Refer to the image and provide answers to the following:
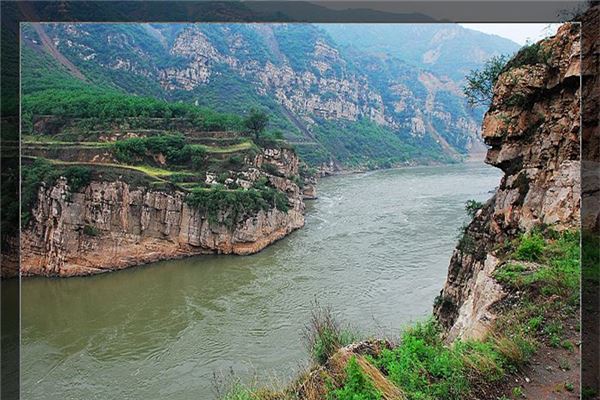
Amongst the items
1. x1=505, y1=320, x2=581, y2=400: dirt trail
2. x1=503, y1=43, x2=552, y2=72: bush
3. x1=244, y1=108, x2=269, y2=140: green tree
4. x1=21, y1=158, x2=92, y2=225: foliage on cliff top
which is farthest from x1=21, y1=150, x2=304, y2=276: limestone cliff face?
x1=505, y1=320, x2=581, y2=400: dirt trail

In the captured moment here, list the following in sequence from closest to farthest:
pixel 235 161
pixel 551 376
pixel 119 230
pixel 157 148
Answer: pixel 551 376 → pixel 119 230 → pixel 157 148 → pixel 235 161

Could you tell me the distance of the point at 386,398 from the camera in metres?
1.19

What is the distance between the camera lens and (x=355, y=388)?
1.27m

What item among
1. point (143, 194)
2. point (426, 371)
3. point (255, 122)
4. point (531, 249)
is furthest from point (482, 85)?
point (255, 122)

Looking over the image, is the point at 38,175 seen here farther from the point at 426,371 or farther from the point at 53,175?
the point at 426,371

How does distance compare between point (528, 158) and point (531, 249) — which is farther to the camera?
point (528, 158)

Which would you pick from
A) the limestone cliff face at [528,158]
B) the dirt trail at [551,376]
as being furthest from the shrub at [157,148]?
the dirt trail at [551,376]

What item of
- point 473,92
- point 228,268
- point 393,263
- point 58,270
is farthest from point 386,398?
point 58,270

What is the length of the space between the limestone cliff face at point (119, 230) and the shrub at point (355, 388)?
7.87 meters

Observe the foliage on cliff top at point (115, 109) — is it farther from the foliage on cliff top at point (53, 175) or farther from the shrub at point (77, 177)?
the shrub at point (77, 177)

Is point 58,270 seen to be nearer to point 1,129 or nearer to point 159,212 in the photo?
point 159,212

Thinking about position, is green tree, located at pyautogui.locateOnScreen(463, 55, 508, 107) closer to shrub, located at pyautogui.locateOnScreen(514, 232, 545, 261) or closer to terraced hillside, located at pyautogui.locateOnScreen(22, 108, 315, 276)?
shrub, located at pyautogui.locateOnScreen(514, 232, 545, 261)

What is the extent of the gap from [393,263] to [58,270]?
6081mm

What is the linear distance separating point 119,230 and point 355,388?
841cm
